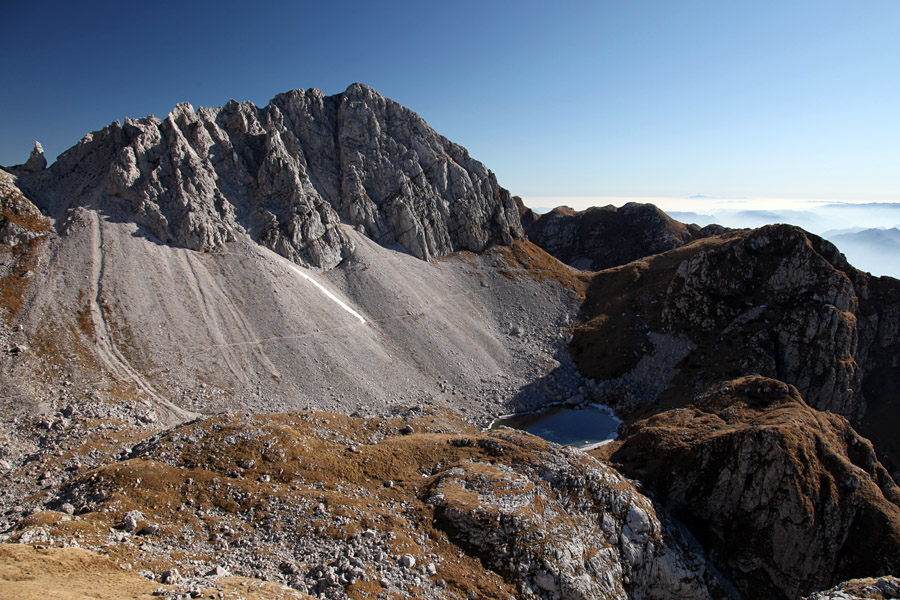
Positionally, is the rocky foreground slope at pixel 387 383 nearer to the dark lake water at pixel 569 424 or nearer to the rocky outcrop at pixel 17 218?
the rocky outcrop at pixel 17 218

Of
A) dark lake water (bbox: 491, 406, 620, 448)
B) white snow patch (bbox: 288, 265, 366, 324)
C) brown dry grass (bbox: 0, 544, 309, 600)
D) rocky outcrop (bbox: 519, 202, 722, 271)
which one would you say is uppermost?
rocky outcrop (bbox: 519, 202, 722, 271)

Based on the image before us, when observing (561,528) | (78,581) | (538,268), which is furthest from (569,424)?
(78,581)

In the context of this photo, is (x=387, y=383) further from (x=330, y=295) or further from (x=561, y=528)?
(x=561, y=528)

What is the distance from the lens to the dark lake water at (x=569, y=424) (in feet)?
207

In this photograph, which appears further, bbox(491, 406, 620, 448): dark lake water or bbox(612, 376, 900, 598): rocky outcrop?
bbox(491, 406, 620, 448): dark lake water

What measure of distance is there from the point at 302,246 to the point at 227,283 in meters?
15.8

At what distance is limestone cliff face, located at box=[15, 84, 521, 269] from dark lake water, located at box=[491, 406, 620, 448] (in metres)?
43.2

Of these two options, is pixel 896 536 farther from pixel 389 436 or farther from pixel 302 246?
pixel 302 246

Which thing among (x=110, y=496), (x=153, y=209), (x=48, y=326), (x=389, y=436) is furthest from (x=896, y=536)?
(x=153, y=209)

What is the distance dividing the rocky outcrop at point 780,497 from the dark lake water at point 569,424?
635 inches

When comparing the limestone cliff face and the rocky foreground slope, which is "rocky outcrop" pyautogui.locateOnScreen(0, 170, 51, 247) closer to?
the rocky foreground slope

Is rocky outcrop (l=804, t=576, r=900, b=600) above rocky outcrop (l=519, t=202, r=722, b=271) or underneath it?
underneath

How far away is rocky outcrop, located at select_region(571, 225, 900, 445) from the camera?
223 feet

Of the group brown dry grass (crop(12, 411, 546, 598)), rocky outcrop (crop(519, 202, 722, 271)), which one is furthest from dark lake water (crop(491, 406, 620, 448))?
rocky outcrop (crop(519, 202, 722, 271))
